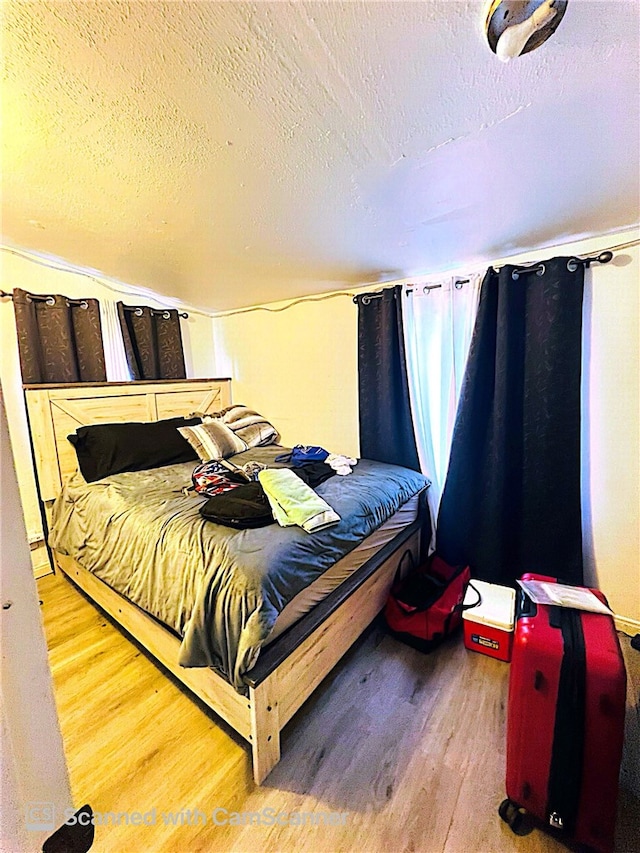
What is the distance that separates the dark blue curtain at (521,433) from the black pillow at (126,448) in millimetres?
1938

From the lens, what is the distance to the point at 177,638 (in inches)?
59.7

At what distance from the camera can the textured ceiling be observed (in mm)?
896

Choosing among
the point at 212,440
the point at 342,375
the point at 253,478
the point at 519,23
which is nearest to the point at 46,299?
the point at 212,440

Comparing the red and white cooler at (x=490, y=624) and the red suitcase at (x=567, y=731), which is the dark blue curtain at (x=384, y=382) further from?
the red suitcase at (x=567, y=731)

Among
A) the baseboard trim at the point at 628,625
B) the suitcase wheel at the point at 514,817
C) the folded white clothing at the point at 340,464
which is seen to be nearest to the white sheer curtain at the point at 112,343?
the folded white clothing at the point at 340,464

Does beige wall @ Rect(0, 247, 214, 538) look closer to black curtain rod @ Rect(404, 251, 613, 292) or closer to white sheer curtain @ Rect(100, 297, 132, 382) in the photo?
white sheer curtain @ Rect(100, 297, 132, 382)

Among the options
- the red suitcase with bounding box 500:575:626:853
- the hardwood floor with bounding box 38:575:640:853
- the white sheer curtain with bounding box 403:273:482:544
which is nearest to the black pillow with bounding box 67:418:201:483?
the hardwood floor with bounding box 38:575:640:853

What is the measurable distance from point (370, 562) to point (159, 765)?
1116 millimetres

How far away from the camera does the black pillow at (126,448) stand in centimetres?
230

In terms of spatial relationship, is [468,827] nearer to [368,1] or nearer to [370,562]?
[370,562]

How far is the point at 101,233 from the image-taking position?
205cm

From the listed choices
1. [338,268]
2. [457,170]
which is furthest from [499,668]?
[338,268]

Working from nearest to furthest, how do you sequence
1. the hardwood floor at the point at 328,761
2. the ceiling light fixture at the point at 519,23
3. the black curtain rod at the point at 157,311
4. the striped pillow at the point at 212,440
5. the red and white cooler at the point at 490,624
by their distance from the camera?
the ceiling light fixture at the point at 519,23, the hardwood floor at the point at 328,761, the red and white cooler at the point at 490,624, the striped pillow at the point at 212,440, the black curtain rod at the point at 157,311

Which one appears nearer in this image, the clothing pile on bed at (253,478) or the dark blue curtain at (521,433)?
the clothing pile on bed at (253,478)
